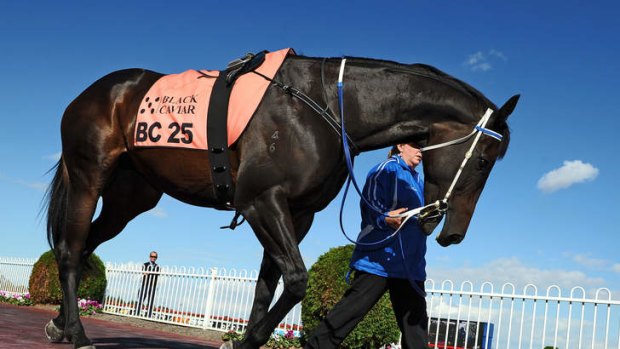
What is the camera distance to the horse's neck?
150 inches

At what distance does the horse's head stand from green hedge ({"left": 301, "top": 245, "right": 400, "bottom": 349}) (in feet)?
18.1

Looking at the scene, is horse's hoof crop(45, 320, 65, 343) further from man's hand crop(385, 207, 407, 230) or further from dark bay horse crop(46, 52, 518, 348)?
man's hand crop(385, 207, 407, 230)

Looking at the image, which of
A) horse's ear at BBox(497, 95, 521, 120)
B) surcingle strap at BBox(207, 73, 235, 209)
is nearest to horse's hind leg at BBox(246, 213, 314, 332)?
surcingle strap at BBox(207, 73, 235, 209)

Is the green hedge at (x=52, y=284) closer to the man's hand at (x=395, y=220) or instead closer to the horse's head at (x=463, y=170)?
the man's hand at (x=395, y=220)

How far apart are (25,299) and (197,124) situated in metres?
14.8

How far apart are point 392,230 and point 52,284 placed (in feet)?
46.2

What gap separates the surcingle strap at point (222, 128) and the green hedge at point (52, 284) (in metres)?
12.8

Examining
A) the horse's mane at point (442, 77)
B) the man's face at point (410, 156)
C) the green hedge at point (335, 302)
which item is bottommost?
the green hedge at point (335, 302)

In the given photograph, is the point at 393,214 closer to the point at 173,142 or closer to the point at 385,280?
the point at 385,280

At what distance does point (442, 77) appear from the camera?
3.97m

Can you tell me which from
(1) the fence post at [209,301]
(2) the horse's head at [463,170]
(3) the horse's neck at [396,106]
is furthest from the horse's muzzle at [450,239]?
(1) the fence post at [209,301]

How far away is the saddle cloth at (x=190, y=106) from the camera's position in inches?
157

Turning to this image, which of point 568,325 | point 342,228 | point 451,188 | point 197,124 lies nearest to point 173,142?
point 197,124

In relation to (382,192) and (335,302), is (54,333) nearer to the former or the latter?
(382,192)
